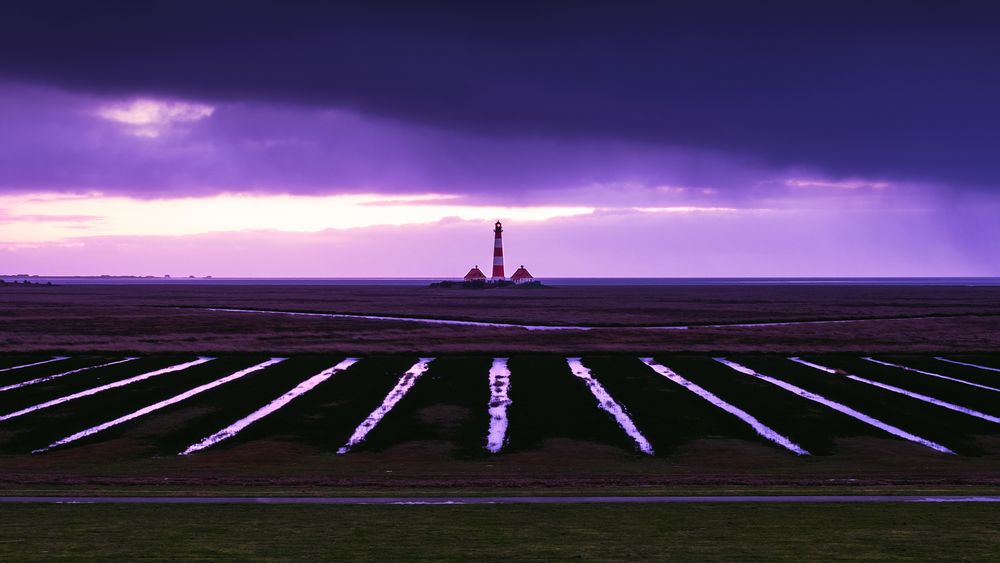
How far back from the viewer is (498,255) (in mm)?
188500

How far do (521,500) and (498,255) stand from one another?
566 ft

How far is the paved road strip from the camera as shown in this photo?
52.0ft

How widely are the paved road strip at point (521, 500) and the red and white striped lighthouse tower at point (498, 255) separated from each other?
155668mm

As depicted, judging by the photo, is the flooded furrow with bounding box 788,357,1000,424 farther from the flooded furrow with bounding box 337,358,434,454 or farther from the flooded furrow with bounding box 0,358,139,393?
the flooded furrow with bounding box 0,358,139,393

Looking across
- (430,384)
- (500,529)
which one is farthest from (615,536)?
(430,384)

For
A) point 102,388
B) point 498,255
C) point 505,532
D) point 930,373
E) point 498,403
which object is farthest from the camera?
point 498,255

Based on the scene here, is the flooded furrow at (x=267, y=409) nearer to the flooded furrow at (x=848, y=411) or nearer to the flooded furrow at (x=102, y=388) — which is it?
the flooded furrow at (x=102, y=388)

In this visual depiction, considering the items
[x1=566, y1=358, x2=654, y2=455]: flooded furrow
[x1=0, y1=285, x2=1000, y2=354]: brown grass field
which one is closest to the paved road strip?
[x1=566, y1=358, x2=654, y2=455]: flooded furrow

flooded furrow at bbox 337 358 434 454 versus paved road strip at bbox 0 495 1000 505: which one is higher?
paved road strip at bbox 0 495 1000 505

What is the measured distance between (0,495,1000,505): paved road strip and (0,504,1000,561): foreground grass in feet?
1.98

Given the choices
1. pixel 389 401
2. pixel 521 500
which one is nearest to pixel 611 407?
pixel 389 401

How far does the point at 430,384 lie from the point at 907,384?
63.1 ft

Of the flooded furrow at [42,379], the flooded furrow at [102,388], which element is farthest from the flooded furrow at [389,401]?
the flooded furrow at [42,379]

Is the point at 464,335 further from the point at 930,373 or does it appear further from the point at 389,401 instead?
the point at 930,373
